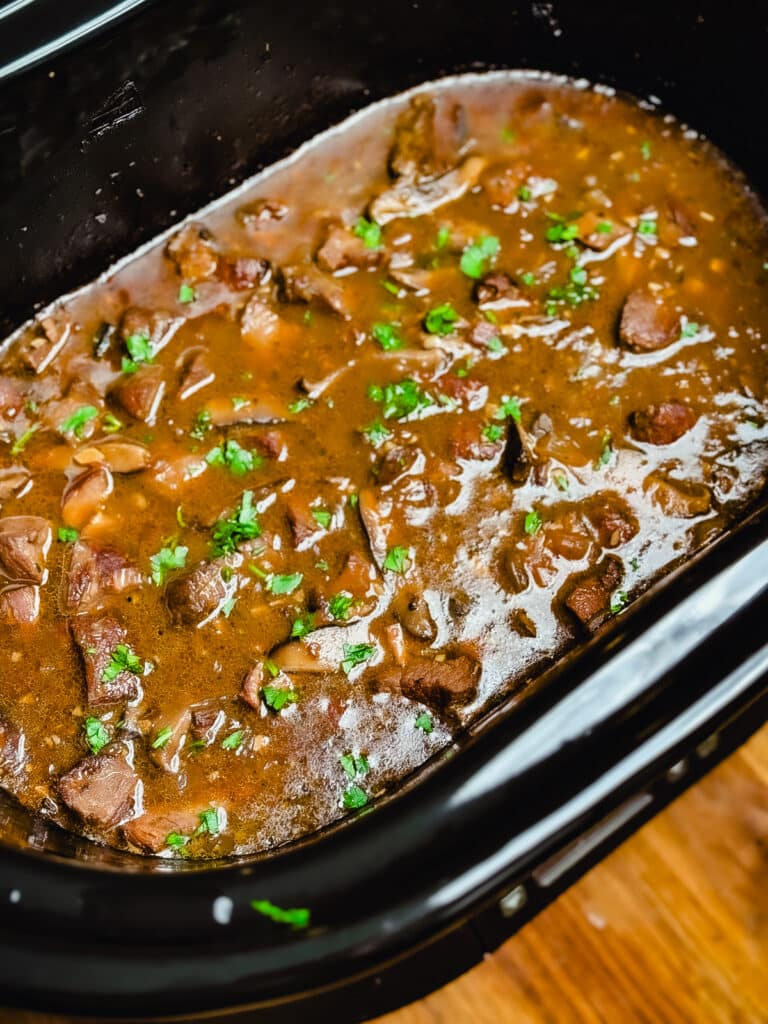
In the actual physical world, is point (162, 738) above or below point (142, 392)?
below

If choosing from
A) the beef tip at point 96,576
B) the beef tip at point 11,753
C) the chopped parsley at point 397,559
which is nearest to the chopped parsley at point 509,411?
the chopped parsley at point 397,559

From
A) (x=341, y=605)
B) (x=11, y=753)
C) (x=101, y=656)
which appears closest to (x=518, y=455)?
(x=341, y=605)

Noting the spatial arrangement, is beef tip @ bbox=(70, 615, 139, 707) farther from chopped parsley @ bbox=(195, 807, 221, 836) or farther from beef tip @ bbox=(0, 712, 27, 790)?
chopped parsley @ bbox=(195, 807, 221, 836)

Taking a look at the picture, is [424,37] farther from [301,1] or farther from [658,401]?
[658,401]

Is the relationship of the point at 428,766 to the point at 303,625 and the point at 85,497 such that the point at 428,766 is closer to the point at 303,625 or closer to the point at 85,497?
the point at 303,625

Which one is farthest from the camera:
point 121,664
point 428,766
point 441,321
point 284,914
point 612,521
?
point 441,321

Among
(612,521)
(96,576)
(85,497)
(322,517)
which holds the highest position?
(85,497)

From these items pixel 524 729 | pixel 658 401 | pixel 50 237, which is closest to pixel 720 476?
pixel 658 401
